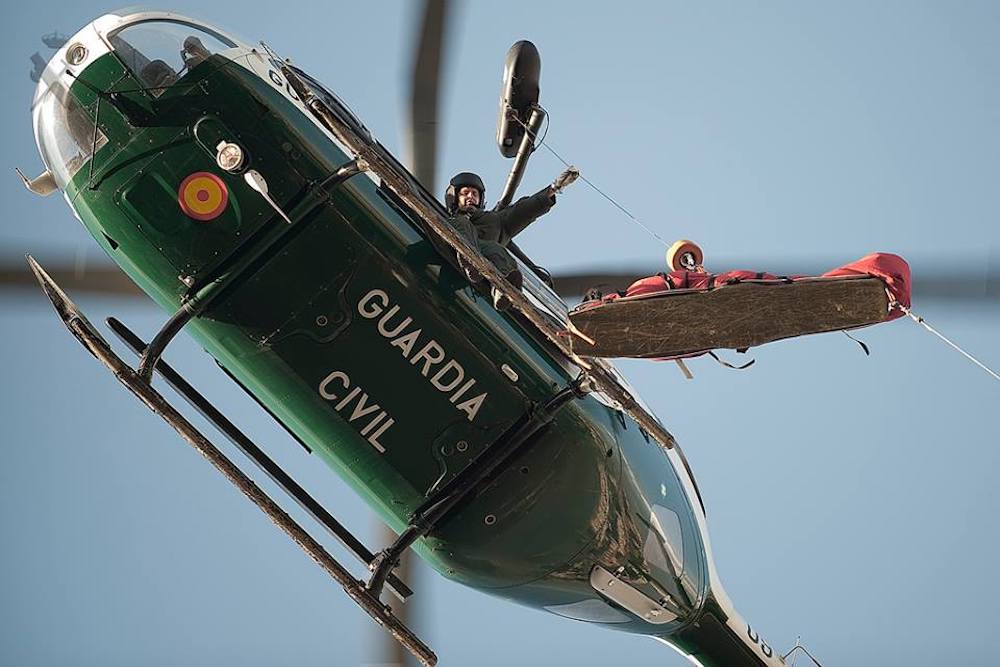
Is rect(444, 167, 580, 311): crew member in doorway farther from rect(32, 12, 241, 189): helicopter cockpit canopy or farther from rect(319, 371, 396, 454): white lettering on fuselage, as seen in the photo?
rect(32, 12, 241, 189): helicopter cockpit canopy

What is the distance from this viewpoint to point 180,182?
909cm

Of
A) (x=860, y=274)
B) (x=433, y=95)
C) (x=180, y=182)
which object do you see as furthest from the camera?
(x=433, y=95)

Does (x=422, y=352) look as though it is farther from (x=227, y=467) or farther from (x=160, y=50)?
(x=160, y=50)

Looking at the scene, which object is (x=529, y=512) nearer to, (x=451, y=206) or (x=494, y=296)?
(x=494, y=296)

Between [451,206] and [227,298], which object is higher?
[451,206]

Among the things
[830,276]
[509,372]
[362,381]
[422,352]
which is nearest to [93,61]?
[362,381]

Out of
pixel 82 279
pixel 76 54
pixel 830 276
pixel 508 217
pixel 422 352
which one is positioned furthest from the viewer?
pixel 82 279

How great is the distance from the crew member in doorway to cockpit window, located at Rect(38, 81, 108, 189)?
242cm

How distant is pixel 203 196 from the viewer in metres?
9.13

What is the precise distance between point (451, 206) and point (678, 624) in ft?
11.8

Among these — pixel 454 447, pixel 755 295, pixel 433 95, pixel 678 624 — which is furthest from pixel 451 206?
pixel 678 624

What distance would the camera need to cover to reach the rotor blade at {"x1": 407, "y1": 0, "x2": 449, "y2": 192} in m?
10.2

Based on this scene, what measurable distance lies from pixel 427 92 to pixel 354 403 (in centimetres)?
256

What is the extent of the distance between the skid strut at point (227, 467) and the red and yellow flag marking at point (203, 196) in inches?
43.0
